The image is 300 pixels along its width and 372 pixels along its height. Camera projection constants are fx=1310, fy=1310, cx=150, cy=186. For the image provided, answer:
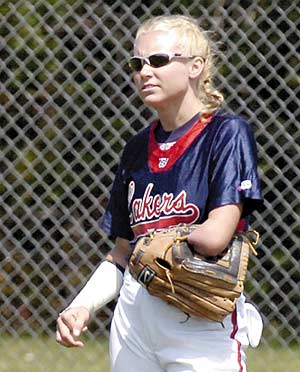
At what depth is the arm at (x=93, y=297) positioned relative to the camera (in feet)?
13.0

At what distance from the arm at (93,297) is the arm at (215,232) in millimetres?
451

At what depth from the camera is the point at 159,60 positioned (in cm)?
402

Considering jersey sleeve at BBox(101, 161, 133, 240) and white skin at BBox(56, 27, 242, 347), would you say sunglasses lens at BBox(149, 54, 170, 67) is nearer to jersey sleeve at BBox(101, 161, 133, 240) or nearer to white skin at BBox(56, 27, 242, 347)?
white skin at BBox(56, 27, 242, 347)

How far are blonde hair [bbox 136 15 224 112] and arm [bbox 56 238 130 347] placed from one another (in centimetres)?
56

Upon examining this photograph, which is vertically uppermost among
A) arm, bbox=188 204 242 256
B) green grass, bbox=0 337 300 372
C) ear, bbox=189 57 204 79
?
ear, bbox=189 57 204 79

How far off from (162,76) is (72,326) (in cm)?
81

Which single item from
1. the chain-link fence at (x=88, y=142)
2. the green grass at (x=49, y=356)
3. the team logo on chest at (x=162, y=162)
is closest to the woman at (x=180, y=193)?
the team logo on chest at (x=162, y=162)

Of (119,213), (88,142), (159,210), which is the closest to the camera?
(159,210)

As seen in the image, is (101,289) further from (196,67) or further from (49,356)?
(49,356)

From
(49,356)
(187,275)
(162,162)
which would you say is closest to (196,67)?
(162,162)

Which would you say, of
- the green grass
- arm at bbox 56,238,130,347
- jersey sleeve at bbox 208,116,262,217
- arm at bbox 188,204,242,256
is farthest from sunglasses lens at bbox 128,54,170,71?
the green grass

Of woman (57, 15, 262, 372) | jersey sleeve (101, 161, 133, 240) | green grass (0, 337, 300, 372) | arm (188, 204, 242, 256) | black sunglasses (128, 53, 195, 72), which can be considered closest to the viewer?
arm (188, 204, 242, 256)

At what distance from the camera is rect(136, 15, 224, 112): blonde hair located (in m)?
4.07

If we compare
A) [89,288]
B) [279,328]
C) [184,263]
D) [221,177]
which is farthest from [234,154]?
[279,328]
